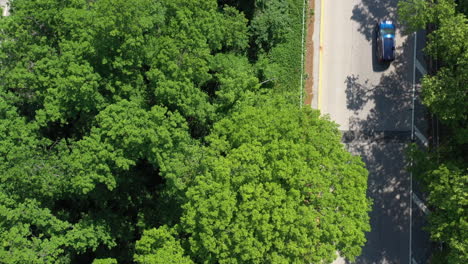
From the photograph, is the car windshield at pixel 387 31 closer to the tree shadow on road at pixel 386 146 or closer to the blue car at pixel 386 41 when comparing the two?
the blue car at pixel 386 41

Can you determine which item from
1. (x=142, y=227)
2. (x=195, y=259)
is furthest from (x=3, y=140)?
(x=195, y=259)

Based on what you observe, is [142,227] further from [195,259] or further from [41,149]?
[41,149]

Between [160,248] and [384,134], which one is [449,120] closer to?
[384,134]

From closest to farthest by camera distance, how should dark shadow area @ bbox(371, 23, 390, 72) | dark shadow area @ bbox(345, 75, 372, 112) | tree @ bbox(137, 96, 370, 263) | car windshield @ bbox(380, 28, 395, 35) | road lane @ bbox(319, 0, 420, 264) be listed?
tree @ bbox(137, 96, 370, 263), road lane @ bbox(319, 0, 420, 264), car windshield @ bbox(380, 28, 395, 35), dark shadow area @ bbox(345, 75, 372, 112), dark shadow area @ bbox(371, 23, 390, 72)

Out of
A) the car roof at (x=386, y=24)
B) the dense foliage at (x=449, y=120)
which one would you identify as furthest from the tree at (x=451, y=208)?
the car roof at (x=386, y=24)

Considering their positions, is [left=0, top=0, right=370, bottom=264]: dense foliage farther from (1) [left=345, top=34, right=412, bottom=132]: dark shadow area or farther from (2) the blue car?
(2) the blue car

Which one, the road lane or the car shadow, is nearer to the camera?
the car shadow

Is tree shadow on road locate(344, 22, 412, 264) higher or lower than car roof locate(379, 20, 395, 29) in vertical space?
lower

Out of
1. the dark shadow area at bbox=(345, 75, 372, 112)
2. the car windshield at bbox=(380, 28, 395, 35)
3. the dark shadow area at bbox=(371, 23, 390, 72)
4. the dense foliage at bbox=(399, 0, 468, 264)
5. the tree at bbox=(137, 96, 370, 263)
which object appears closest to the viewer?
the tree at bbox=(137, 96, 370, 263)

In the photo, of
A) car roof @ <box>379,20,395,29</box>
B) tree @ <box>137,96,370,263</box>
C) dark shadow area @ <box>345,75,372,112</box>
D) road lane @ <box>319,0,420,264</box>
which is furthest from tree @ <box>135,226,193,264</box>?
car roof @ <box>379,20,395,29</box>
